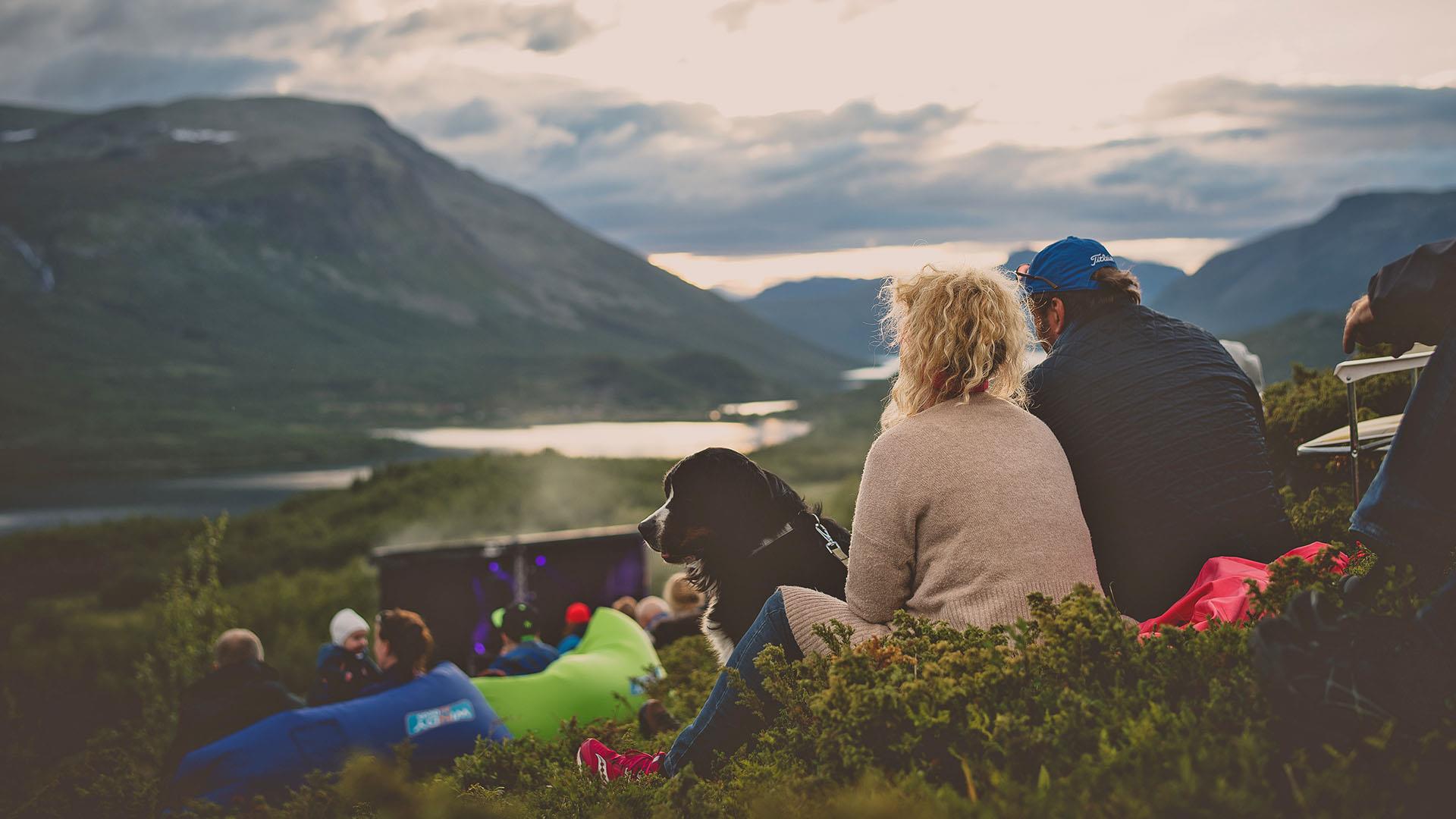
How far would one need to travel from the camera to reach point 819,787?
285cm

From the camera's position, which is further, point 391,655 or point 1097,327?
point 391,655

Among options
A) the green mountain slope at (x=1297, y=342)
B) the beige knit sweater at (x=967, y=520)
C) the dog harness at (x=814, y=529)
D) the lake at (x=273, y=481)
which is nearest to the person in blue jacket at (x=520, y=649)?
the dog harness at (x=814, y=529)

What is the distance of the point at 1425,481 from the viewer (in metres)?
2.72

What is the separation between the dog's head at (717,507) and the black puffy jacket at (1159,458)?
135cm

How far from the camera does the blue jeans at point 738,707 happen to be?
3.57 metres

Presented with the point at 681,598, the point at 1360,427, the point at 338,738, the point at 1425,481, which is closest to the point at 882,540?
the point at 1425,481

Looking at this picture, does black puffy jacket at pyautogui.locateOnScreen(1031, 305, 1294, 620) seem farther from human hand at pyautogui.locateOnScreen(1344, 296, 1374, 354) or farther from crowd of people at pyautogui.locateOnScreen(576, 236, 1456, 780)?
human hand at pyautogui.locateOnScreen(1344, 296, 1374, 354)

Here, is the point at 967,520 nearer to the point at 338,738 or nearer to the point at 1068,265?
the point at 1068,265

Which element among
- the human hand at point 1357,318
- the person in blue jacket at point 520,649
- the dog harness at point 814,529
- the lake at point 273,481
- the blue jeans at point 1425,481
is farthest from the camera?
the lake at point 273,481

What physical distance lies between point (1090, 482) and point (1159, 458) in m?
0.25

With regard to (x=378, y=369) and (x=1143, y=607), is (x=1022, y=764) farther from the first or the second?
(x=378, y=369)

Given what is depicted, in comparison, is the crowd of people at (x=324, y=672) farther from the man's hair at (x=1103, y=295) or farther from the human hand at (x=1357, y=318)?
the human hand at (x=1357, y=318)

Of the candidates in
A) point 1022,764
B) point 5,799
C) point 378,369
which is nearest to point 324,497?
point 5,799

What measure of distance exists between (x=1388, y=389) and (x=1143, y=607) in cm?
396
